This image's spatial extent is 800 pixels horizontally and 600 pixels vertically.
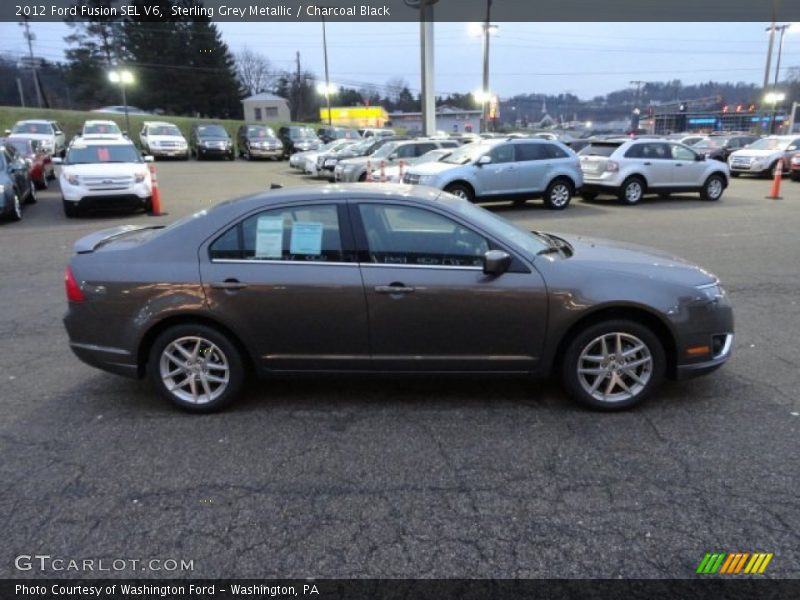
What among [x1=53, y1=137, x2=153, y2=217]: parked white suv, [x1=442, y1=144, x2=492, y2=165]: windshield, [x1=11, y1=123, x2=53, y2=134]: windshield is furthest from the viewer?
[x1=11, y1=123, x2=53, y2=134]: windshield

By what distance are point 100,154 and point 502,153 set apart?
907cm

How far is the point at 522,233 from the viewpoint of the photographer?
14.2ft

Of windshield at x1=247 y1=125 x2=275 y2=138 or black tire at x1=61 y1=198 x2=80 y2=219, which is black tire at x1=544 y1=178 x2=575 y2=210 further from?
windshield at x1=247 y1=125 x2=275 y2=138

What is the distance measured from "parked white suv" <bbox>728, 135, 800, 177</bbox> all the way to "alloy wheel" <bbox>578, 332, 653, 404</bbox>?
888 inches

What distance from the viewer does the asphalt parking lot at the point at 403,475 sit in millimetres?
2664

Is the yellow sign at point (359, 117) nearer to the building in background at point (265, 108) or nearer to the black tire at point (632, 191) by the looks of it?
the building in background at point (265, 108)

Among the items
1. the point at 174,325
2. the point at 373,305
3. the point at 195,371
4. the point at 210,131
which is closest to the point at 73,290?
the point at 174,325

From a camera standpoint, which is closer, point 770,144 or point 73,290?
point 73,290

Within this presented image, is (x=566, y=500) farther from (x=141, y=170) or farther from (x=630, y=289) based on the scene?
(x=141, y=170)

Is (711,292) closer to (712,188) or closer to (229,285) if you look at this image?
(229,285)

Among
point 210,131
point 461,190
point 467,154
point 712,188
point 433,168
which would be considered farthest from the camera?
point 210,131

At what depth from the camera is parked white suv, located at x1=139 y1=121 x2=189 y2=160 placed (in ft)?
102

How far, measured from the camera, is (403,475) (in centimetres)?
326

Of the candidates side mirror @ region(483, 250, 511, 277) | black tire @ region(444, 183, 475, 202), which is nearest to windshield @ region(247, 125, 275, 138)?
black tire @ region(444, 183, 475, 202)
